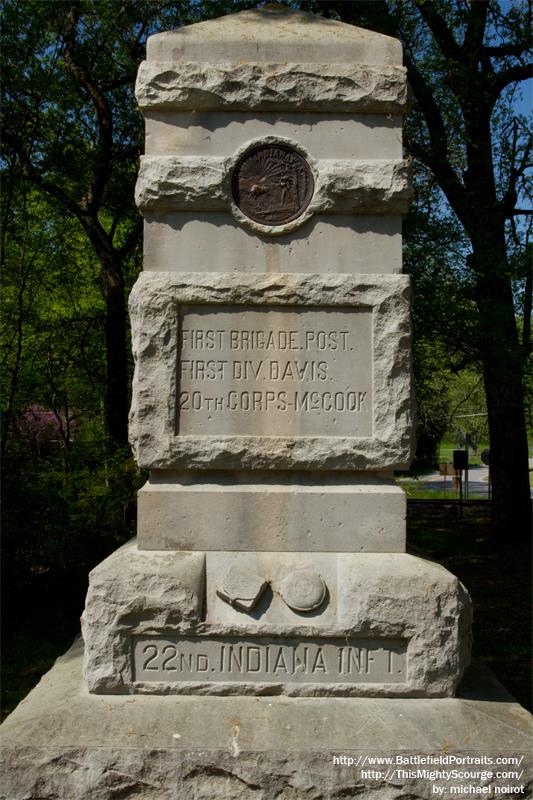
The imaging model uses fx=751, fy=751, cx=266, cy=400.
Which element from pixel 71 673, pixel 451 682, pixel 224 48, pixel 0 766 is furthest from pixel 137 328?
pixel 451 682

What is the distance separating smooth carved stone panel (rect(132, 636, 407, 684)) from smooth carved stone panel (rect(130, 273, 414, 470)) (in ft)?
2.85

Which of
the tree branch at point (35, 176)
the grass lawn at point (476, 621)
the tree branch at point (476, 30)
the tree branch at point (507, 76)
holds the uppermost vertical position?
the tree branch at point (476, 30)

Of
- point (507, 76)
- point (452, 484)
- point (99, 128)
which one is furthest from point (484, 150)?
point (452, 484)

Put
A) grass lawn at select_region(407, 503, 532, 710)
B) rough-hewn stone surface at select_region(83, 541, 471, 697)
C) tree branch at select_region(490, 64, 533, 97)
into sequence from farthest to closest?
tree branch at select_region(490, 64, 533, 97) → grass lawn at select_region(407, 503, 532, 710) → rough-hewn stone surface at select_region(83, 541, 471, 697)

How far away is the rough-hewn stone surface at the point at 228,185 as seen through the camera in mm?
3902

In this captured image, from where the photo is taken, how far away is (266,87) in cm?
392

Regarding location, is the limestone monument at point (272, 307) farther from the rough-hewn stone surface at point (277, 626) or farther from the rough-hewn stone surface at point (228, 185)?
the rough-hewn stone surface at point (277, 626)

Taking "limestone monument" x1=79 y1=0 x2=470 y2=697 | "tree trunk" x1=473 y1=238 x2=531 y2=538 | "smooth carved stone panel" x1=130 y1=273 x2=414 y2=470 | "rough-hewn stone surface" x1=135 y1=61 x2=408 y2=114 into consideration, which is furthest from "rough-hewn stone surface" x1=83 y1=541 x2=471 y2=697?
"tree trunk" x1=473 y1=238 x2=531 y2=538

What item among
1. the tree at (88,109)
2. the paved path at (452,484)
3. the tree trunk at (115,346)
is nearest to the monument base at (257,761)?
the tree at (88,109)

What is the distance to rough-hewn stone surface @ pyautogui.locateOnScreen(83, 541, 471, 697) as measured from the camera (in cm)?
360

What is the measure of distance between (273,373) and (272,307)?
35cm

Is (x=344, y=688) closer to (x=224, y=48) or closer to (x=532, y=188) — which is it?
(x=224, y=48)

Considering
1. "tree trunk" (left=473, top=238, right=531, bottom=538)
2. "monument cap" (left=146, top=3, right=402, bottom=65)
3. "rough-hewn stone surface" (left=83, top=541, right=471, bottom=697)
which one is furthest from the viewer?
"tree trunk" (left=473, top=238, right=531, bottom=538)

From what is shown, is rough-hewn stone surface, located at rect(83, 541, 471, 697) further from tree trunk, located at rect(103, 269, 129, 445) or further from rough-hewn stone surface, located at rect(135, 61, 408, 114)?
tree trunk, located at rect(103, 269, 129, 445)
